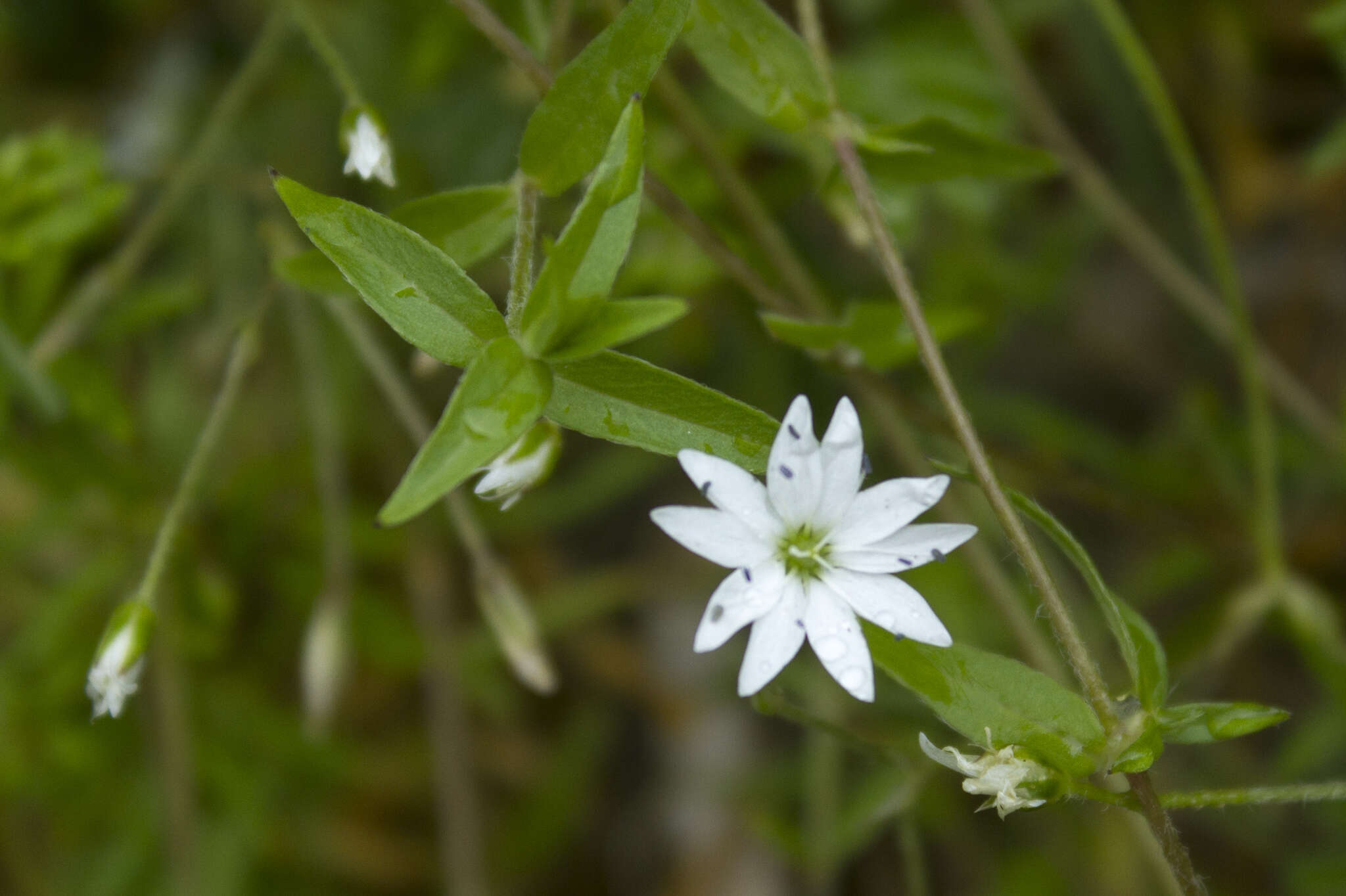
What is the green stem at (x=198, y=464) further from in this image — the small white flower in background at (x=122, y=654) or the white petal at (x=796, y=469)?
the white petal at (x=796, y=469)

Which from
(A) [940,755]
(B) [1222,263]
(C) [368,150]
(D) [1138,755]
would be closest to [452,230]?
(C) [368,150]

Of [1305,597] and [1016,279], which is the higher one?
[1016,279]

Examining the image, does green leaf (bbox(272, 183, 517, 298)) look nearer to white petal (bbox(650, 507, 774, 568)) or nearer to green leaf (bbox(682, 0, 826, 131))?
green leaf (bbox(682, 0, 826, 131))

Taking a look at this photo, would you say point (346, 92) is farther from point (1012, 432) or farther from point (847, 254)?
point (1012, 432)

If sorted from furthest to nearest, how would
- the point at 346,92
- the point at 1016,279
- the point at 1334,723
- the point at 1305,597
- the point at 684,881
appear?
the point at 684,881, the point at 1016,279, the point at 1334,723, the point at 1305,597, the point at 346,92

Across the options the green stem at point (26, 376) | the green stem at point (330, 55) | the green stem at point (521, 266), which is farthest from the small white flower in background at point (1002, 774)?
the green stem at point (26, 376)

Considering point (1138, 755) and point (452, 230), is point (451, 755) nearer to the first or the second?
point (452, 230)

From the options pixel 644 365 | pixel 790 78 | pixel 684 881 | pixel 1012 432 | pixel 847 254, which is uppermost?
pixel 847 254

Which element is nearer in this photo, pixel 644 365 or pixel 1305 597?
pixel 644 365

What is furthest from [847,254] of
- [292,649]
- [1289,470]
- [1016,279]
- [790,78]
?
[292,649]
